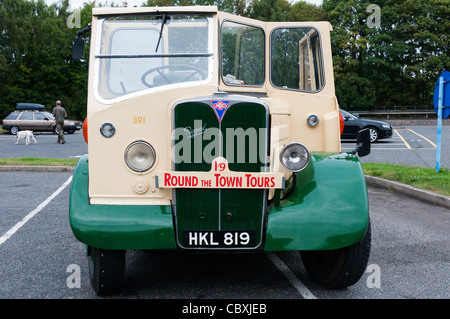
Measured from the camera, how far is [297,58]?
16.2 feet

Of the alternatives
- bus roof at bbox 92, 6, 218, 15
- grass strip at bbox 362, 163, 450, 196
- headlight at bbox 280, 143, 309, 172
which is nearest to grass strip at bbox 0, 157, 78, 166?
grass strip at bbox 362, 163, 450, 196

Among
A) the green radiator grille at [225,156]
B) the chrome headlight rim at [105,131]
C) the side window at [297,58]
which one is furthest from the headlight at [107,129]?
the side window at [297,58]

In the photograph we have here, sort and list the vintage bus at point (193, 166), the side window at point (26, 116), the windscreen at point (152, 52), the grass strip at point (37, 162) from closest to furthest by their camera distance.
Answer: the vintage bus at point (193, 166) → the windscreen at point (152, 52) → the grass strip at point (37, 162) → the side window at point (26, 116)

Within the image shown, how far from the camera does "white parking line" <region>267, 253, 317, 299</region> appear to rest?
156 inches

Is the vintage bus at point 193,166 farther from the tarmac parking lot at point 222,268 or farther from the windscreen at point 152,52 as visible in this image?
the tarmac parking lot at point 222,268

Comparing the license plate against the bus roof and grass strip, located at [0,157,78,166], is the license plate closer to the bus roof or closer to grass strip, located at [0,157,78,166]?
the bus roof

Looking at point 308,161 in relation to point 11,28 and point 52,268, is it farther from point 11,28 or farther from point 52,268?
point 11,28

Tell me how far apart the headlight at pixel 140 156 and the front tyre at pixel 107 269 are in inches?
26.3

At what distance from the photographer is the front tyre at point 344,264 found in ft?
12.6

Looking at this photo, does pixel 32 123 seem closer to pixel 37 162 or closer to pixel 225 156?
pixel 37 162

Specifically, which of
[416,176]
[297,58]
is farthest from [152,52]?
[416,176]

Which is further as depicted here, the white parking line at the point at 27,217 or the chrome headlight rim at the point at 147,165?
the white parking line at the point at 27,217

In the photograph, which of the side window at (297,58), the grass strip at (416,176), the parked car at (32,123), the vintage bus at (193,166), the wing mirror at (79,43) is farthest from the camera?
the parked car at (32,123)

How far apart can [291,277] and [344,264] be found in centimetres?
67
